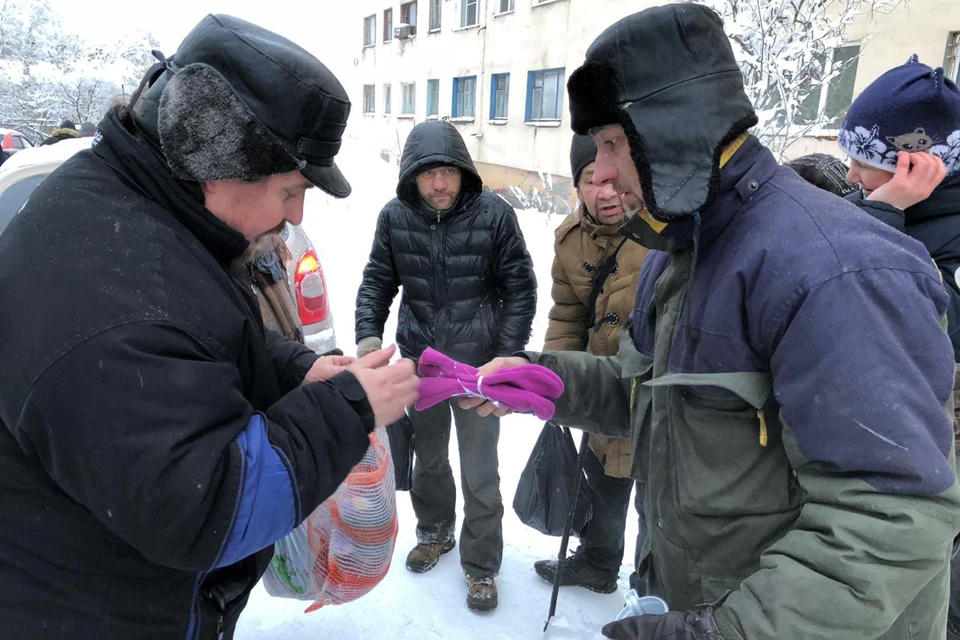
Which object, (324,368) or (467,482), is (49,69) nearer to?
(467,482)

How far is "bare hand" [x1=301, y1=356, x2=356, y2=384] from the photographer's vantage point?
180cm

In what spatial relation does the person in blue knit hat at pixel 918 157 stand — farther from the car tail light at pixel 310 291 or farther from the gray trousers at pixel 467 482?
the car tail light at pixel 310 291

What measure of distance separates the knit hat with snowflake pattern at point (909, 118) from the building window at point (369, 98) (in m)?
29.0

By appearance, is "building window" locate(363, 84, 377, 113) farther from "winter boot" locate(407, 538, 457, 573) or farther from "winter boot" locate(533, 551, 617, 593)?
"winter boot" locate(533, 551, 617, 593)

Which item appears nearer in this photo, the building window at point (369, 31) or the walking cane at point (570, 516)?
the walking cane at point (570, 516)

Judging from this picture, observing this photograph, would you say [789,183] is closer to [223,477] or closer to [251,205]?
[251,205]

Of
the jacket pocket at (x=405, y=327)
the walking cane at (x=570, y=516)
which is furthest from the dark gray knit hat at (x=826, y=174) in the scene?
the jacket pocket at (x=405, y=327)

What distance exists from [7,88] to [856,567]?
135 ft

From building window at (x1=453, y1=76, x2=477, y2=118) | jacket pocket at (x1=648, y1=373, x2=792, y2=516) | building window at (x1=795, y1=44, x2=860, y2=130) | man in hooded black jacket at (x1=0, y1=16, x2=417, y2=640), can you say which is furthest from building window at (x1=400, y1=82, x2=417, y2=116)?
jacket pocket at (x1=648, y1=373, x2=792, y2=516)

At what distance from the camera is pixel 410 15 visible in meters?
24.8

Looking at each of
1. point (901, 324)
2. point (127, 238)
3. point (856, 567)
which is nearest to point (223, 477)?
point (127, 238)

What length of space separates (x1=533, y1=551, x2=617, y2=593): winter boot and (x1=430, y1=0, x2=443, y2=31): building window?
2247 centimetres

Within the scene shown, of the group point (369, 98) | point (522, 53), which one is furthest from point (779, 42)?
point (369, 98)

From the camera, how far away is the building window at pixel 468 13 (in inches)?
789
